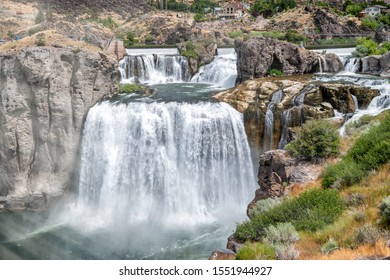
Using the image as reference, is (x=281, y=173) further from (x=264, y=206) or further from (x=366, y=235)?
(x=366, y=235)

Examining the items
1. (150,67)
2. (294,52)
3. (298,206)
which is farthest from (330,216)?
(150,67)

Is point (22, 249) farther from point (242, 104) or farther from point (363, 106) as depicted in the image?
point (363, 106)

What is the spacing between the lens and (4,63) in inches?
878

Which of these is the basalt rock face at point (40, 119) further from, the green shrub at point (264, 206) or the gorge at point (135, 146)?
the green shrub at point (264, 206)

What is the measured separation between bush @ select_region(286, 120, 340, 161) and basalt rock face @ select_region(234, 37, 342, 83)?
1518cm

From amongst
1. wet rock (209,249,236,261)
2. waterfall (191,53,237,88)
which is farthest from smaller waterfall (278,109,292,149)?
wet rock (209,249,236,261)

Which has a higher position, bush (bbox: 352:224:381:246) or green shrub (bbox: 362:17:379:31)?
green shrub (bbox: 362:17:379:31)

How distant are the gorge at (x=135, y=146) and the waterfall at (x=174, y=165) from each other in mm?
56

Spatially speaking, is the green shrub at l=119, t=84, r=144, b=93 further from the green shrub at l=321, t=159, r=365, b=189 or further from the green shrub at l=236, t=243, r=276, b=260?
the green shrub at l=236, t=243, r=276, b=260

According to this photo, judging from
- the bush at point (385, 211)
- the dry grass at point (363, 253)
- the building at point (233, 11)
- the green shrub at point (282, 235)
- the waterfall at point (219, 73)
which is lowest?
the green shrub at point (282, 235)

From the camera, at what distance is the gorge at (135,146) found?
66.5 feet

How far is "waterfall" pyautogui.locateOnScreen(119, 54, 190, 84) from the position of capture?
1260 inches

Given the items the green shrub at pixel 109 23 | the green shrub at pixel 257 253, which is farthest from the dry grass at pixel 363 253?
the green shrub at pixel 109 23

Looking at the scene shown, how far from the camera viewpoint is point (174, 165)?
21.0m
